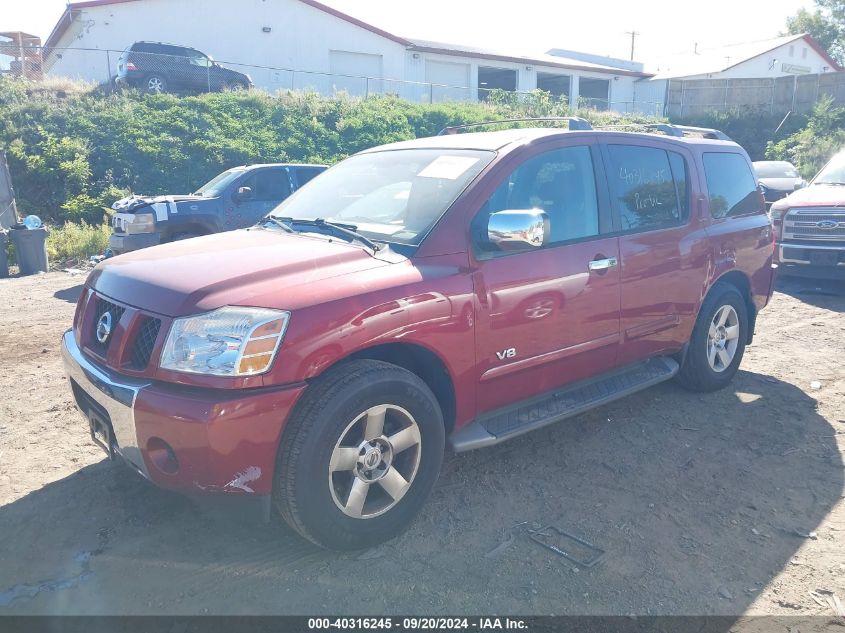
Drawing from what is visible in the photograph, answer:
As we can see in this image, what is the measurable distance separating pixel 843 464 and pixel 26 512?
457cm

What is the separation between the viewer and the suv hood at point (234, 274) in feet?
9.30

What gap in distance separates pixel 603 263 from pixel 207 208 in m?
7.25

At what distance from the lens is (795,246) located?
9.11 meters

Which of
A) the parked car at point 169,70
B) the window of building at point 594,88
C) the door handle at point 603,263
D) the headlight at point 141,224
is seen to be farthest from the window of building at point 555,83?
the door handle at point 603,263

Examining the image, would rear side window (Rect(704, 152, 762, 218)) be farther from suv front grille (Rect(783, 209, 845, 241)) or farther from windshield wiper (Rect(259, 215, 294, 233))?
suv front grille (Rect(783, 209, 845, 241))

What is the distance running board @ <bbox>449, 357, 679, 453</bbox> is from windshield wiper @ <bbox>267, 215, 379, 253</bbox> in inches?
42.5

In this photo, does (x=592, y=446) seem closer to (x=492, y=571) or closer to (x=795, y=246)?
(x=492, y=571)

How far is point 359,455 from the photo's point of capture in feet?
9.84

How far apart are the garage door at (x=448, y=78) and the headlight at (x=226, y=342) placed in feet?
89.9

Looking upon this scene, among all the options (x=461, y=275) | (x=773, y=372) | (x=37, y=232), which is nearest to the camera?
(x=461, y=275)

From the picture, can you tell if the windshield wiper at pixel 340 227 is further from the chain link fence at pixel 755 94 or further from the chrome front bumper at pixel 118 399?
the chain link fence at pixel 755 94

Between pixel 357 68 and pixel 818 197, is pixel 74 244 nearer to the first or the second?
pixel 818 197

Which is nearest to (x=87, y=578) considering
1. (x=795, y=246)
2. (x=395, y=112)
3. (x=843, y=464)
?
(x=843, y=464)

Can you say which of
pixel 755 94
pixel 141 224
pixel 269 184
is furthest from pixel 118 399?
pixel 755 94
